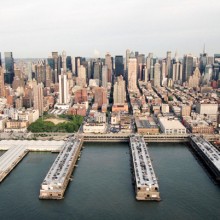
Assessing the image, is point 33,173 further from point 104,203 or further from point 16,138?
point 16,138

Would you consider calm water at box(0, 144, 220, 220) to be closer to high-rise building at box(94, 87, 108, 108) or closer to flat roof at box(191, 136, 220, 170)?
flat roof at box(191, 136, 220, 170)

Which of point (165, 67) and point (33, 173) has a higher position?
point (165, 67)

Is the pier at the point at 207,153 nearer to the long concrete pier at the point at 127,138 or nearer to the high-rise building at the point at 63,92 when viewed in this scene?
the long concrete pier at the point at 127,138

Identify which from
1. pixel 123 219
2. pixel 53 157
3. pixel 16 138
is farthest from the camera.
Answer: pixel 16 138

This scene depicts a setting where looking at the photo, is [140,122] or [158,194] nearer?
A: [158,194]

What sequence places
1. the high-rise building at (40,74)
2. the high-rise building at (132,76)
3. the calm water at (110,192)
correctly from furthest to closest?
the high-rise building at (40,74)
the high-rise building at (132,76)
the calm water at (110,192)

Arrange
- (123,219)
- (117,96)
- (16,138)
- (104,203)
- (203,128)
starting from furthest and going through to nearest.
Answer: (117,96) → (203,128) → (16,138) → (104,203) → (123,219)

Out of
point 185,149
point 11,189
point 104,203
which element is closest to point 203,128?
point 185,149

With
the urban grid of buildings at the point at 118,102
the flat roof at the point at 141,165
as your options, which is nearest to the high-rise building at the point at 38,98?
the urban grid of buildings at the point at 118,102

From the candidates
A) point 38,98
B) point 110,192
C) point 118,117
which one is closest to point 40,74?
point 38,98
